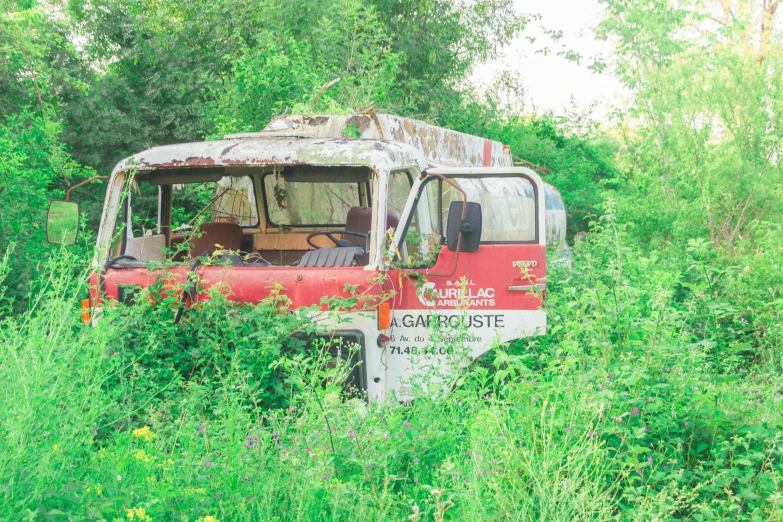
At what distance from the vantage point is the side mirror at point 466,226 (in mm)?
5785

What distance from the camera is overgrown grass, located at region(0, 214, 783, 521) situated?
3.49m

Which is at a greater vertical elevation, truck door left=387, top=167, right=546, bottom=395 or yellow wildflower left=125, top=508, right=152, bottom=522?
truck door left=387, top=167, right=546, bottom=395

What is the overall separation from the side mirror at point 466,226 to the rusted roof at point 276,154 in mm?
579

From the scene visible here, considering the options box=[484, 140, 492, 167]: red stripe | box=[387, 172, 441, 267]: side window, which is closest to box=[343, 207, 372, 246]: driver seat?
box=[387, 172, 441, 267]: side window

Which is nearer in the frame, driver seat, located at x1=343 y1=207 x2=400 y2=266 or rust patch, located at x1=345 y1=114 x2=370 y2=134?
driver seat, located at x1=343 y1=207 x2=400 y2=266

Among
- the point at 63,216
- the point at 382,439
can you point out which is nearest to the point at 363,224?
the point at 63,216

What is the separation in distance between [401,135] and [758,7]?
916 inches

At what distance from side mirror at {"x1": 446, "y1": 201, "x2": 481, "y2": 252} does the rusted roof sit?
58 cm

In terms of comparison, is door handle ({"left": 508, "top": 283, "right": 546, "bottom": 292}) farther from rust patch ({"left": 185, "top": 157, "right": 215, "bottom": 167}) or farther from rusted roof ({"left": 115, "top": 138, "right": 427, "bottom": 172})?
rust patch ({"left": 185, "top": 157, "right": 215, "bottom": 167})

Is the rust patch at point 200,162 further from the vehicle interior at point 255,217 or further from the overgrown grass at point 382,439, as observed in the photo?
the overgrown grass at point 382,439

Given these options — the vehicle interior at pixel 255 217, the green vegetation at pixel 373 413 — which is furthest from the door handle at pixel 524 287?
the vehicle interior at pixel 255 217

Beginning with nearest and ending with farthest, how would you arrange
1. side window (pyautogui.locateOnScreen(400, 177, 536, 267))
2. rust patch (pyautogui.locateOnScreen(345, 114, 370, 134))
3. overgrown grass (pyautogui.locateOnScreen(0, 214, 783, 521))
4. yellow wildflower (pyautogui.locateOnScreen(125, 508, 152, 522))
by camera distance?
yellow wildflower (pyautogui.locateOnScreen(125, 508, 152, 522)) → overgrown grass (pyautogui.locateOnScreen(0, 214, 783, 521)) → side window (pyautogui.locateOnScreen(400, 177, 536, 267)) → rust patch (pyautogui.locateOnScreen(345, 114, 370, 134))

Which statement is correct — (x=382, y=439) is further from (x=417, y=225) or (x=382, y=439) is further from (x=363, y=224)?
(x=363, y=224)

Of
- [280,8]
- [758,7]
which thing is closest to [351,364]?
[280,8]
